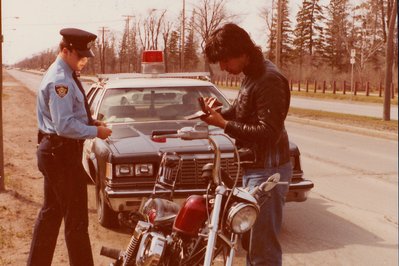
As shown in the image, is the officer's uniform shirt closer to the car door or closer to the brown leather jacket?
the brown leather jacket

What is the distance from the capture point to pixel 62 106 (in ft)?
12.5

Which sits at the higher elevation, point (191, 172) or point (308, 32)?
point (308, 32)

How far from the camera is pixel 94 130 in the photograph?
13.1ft

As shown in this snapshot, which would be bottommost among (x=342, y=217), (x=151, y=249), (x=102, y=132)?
(x=342, y=217)

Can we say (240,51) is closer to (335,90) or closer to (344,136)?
(344,136)

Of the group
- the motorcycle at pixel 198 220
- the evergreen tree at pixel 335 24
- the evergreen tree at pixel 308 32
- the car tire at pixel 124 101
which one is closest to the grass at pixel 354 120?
the evergreen tree at pixel 335 24

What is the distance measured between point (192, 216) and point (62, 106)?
1435mm

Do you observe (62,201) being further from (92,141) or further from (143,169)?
(92,141)

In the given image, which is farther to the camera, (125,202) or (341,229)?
(341,229)

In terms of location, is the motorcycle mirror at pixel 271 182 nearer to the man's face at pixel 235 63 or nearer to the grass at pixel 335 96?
the man's face at pixel 235 63

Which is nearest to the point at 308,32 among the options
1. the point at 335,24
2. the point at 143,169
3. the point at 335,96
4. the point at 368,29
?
the point at 335,24

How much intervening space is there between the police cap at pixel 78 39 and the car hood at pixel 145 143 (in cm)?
161

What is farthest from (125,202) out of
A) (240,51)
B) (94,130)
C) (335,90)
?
(335,90)

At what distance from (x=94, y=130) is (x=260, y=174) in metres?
1.35
